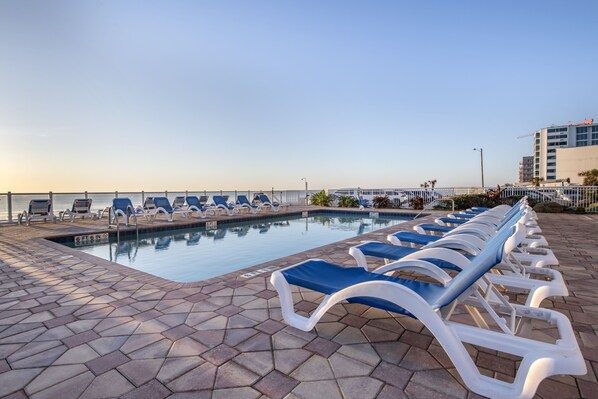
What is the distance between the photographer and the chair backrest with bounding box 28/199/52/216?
29.7ft

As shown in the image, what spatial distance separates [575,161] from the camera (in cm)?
6297

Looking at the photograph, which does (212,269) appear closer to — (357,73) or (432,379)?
(432,379)

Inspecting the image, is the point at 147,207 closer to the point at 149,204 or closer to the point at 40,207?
the point at 149,204

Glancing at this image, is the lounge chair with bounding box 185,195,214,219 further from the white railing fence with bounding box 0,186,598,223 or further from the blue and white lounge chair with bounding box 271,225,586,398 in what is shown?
the blue and white lounge chair with bounding box 271,225,586,398

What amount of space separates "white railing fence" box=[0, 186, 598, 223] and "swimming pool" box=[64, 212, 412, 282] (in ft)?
14.2

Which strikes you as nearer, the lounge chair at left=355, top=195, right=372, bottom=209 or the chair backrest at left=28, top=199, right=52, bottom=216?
the chair backrest at left=28, top=199, right=52, bottom=216

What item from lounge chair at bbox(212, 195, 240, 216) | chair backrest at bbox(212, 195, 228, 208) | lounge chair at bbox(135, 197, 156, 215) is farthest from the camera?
chair backrest at bbox(212, 195, 228, 208)

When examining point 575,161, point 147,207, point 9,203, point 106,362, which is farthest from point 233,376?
point 575,161

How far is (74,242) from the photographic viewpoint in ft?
22.6

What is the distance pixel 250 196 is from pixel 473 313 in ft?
48.3

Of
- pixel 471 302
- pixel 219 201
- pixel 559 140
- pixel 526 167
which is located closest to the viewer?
pixel 471 302

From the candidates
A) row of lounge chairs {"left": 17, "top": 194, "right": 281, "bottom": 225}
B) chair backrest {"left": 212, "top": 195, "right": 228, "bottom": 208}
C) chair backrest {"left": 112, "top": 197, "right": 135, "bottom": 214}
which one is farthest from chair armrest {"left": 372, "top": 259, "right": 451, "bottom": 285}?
chair backrest {"left": 212, "top": 195, "right": 228, "bottom": 208}

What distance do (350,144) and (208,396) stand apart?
19.4 m

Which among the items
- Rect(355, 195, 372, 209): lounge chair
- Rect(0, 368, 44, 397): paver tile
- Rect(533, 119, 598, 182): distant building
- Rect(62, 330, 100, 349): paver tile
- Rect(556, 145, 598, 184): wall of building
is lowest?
Rect(62, 330, 100, 349): paver tile
